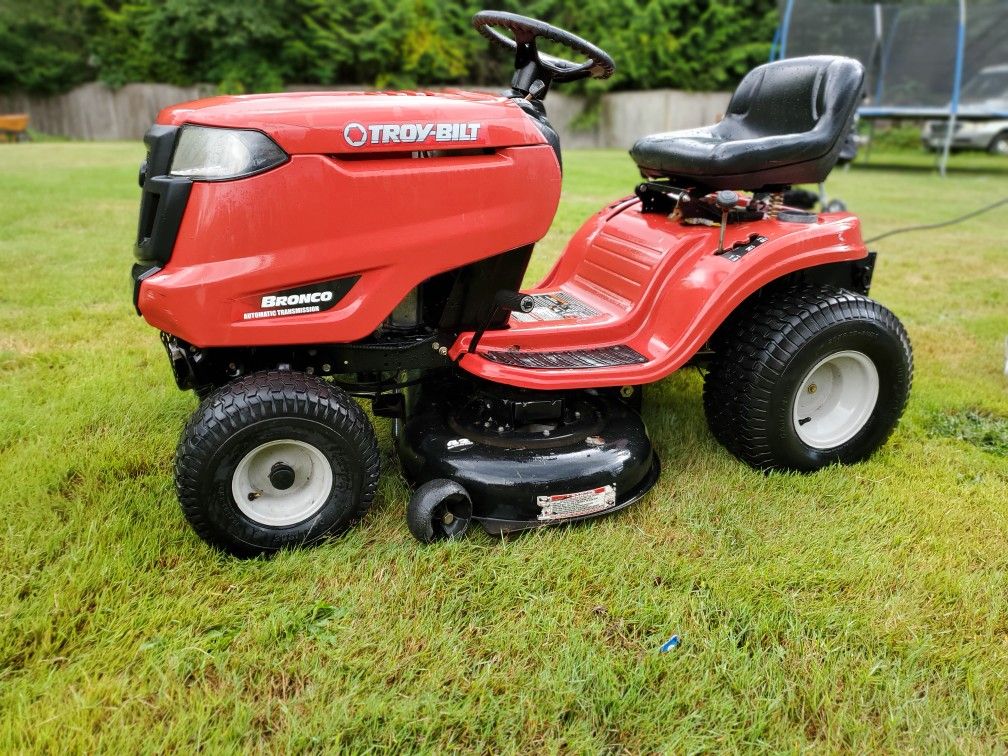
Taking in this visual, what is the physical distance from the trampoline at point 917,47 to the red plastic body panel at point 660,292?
40.7 ft

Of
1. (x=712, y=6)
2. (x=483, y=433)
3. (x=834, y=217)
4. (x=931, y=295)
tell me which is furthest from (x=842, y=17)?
(x=483, y=433)

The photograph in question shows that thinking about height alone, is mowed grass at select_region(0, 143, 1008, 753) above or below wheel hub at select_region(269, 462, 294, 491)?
below

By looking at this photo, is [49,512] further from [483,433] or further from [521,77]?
[521,77]

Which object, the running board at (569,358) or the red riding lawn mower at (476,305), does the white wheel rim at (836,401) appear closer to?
the red riding lawn mower at (476,305)

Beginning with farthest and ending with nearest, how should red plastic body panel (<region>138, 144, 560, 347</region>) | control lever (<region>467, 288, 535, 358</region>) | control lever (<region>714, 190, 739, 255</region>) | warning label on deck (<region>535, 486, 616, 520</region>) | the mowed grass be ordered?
control lever (<region>714, 190, 739, 255</region>) → control lever (<region>467, 288, 535, 358</region>) → warning label on deck (<region>535, 486, 616, 520</region>) → red plastic body panel (<region>138, 144, 560, 347</region>) → the mowed grass

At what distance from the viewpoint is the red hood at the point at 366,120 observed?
1.88 metres

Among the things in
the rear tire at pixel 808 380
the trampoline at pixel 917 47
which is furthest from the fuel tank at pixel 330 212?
the trampoline at pixel 917 47

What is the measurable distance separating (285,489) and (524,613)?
75cm

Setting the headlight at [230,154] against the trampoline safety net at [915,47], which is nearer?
the headlight at [230,154]

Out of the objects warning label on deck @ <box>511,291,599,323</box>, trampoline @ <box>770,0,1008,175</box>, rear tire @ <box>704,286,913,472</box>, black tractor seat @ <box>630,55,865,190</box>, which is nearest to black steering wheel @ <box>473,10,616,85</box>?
black tractor seat @ <box>630,55,865,190</box>

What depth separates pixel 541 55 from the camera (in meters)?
2.44

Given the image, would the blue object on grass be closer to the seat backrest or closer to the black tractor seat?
the black tractor seat

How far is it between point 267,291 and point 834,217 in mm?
1971

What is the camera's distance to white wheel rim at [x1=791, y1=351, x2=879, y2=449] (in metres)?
2.64
